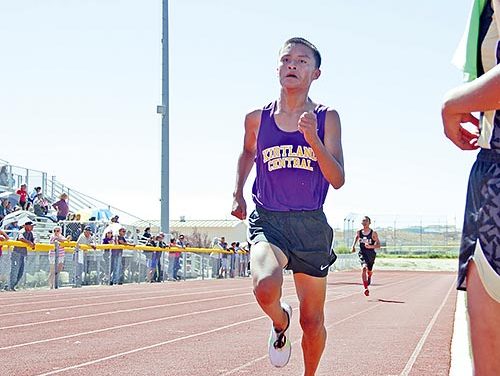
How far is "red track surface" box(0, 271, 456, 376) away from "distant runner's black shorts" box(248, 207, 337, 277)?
230 centimetres

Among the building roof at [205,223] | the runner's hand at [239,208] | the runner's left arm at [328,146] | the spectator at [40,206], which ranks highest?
the building roof at [205,223]

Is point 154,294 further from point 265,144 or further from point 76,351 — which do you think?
point 265,144

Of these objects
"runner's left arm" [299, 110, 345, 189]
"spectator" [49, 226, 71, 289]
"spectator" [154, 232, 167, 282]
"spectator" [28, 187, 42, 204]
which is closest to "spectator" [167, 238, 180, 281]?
"spectator" [154, 232, 167, 282]

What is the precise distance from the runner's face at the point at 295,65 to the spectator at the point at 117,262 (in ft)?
62.8

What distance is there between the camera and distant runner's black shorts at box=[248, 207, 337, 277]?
5.18 meters

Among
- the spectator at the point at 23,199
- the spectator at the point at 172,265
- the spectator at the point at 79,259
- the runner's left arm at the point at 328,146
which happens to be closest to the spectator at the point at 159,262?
the spectator at the point at 172,265

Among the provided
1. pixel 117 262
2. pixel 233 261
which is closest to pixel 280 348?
pixel 117 262

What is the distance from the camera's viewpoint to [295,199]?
17.3ft

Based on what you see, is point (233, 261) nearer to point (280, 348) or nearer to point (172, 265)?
point (172, 265)

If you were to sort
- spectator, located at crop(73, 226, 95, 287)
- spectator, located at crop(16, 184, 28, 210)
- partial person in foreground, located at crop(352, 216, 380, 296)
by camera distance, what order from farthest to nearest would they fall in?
1. spectator, located at crop(16, 184, 28, 210)
2. spectator, located at crop(73, 226, 95, 287)
3. partial person in foreground, located at crop(352, 216, 380, 296)

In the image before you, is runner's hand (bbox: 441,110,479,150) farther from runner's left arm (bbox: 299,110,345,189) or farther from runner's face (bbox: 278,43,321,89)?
runner's face (bbox: 278,43,321,89)

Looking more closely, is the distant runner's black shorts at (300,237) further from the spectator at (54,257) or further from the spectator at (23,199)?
the spectator at (23,199)

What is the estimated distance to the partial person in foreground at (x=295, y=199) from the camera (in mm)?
5191

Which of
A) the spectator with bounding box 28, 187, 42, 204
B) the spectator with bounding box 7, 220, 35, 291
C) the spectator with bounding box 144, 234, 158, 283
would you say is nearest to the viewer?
the spectator with bounding box 7, 220, 35, 291
